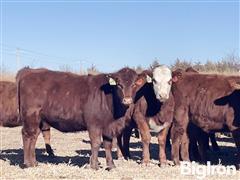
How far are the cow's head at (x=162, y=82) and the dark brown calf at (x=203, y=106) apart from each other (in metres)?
0.35

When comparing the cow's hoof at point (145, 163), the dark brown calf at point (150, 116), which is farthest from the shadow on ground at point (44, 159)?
the dark brown calf at point (150, 116)

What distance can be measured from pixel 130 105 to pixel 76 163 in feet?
6.00

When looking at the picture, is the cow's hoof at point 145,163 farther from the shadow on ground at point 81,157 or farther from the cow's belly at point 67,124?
the cow's belly at point 67,124

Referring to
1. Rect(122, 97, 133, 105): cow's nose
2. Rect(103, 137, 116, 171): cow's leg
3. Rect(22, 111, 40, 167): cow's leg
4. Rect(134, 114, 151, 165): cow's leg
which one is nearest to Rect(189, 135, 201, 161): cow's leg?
Rect(134, 114, 151, 165): cow's leg

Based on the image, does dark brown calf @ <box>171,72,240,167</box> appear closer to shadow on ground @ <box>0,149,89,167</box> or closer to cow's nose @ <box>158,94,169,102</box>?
cow's nose @ <box>158,94,169,102</box>

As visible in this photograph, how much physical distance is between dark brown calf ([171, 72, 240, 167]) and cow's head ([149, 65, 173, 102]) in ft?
1.15

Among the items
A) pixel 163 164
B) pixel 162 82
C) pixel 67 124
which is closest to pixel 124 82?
pixel 162 82

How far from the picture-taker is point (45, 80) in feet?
33.8

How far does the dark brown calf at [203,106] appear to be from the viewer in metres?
10.2

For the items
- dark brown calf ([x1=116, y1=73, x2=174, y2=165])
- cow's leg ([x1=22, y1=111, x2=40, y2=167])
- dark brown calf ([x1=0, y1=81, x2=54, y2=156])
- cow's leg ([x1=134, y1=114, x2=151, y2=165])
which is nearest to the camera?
cow's leg ([x1=22, y1=111, x2=40, y2=167])

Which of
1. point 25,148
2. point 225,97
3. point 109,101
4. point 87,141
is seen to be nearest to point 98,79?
point 109,101

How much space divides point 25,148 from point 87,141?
19.2 feet

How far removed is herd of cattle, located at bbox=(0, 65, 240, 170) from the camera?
31.9 ft

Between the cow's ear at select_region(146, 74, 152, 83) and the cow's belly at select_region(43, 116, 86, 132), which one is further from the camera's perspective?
the cow's ear at select_region(146, 74, 152, 83)
